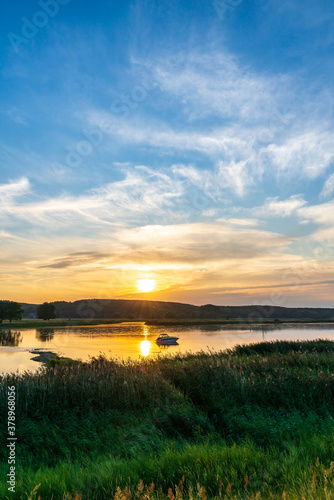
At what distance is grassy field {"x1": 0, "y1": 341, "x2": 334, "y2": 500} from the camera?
20.4ft

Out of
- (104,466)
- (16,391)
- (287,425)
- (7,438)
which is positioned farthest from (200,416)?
(16,391)

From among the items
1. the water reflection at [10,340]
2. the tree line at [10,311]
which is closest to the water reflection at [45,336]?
the water reflection at [10,340]

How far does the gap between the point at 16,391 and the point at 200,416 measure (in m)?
7.14

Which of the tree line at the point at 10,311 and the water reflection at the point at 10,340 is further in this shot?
the tree line at the point at 10,311

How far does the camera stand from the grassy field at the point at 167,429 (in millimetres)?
6223

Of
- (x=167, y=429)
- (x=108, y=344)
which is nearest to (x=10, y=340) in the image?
(x=108, y=344)

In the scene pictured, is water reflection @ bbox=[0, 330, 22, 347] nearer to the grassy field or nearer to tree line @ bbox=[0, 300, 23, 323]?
tree line @ bbox=[0, 300, 23, 323]

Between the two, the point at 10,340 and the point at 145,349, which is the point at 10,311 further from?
the point at 145,349

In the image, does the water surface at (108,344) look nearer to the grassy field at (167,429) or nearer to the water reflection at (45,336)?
the water reflection at (45,336)

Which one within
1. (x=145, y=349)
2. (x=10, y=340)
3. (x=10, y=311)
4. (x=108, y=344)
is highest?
(x=10, y=311)

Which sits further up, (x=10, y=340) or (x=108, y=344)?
(x=10, y=340)

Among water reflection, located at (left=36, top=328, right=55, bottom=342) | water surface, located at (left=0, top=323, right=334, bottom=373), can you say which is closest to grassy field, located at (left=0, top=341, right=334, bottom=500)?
water surface, located at (left=0, top=323, right=334, bottom=373)

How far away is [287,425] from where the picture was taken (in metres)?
10.2

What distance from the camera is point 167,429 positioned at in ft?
36.0
